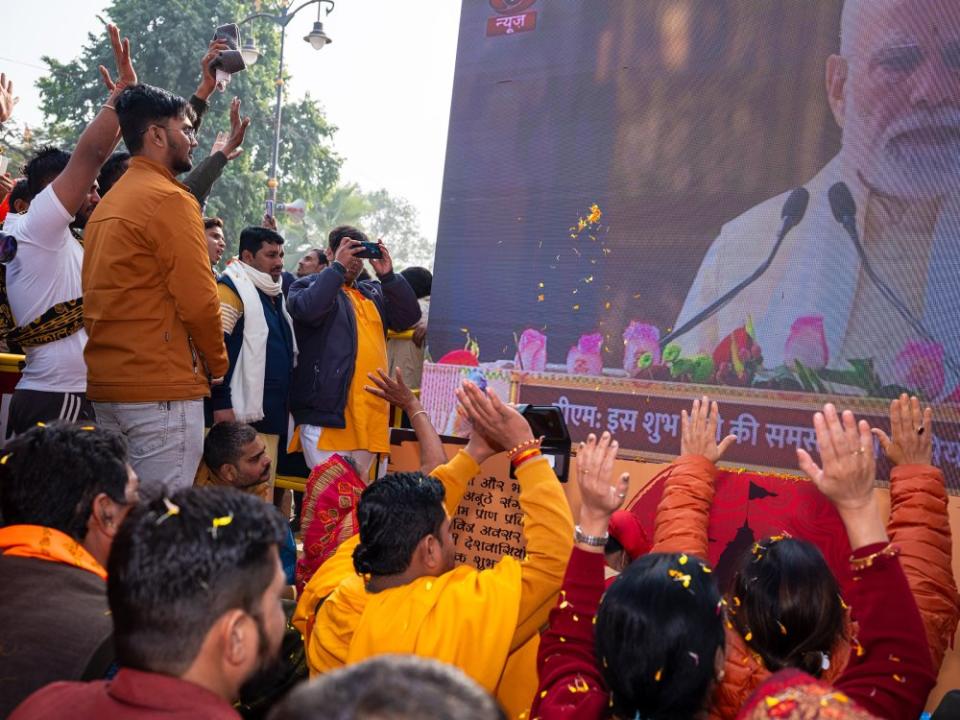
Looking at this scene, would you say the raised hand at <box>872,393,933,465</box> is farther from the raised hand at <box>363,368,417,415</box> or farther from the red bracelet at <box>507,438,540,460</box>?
the raised hand at <box>363,368,417,415</box>

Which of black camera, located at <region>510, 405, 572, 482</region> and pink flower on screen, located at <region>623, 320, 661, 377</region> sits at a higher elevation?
pink flower on screen, located at <region>623, 320, 661, 377</region>

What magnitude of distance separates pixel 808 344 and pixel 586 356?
753 millimetres

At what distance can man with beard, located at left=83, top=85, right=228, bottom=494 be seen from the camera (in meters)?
3.24

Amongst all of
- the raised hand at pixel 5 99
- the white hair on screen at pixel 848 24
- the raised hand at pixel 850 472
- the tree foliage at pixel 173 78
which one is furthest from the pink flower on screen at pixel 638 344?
the tree foliage at pixel 173 78

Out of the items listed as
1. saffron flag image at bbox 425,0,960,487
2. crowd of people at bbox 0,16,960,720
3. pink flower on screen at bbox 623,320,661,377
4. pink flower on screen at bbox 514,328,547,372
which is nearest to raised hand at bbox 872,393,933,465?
crowd of people at bbox 0,16,960,720

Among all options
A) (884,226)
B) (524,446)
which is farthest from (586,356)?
(884,226)

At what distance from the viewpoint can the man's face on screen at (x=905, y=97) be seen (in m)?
2.79

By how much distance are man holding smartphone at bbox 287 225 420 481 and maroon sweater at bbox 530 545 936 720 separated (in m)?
2.98

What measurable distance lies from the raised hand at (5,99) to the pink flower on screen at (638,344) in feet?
8.64

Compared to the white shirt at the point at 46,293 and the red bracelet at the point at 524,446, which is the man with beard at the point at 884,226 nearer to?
the red bracelet at the point at 524,446

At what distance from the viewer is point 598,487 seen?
2156 mm

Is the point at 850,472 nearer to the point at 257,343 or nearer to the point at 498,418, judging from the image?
the point at 498,418

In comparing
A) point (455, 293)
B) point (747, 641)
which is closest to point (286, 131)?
point (455, 293)

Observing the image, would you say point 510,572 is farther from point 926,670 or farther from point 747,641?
point 926,670
